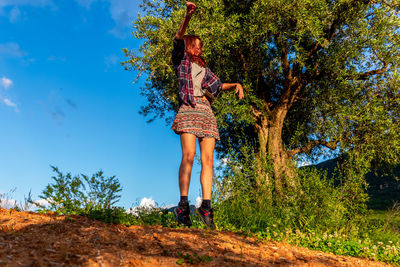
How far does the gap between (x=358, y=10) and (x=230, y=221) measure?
9664mm

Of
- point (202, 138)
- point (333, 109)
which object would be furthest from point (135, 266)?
point (333, 109)

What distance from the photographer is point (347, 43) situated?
1181 centimetres

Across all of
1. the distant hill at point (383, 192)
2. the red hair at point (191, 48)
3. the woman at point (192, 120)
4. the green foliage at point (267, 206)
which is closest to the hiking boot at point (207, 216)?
the woman at point (192, 120)

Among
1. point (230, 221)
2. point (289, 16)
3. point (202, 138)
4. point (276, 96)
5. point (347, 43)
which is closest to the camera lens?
point (202, 138)

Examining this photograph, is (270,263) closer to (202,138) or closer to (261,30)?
(202,138)

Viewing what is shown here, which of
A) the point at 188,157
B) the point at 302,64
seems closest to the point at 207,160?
the point at 188,157

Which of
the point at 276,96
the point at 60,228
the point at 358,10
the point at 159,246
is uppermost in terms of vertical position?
the point at 358,10

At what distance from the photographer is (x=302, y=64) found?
36.3 feet

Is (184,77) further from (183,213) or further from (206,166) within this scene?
(183,213)

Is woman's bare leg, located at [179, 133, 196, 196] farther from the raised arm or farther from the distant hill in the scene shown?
the distant hill

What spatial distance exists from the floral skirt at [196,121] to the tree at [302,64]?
5446 mm

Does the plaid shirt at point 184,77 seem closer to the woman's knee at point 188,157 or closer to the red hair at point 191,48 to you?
the red hair at point 191,48

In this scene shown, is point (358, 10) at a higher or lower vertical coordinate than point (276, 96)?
higher

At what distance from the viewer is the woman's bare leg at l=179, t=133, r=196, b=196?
214 inches
